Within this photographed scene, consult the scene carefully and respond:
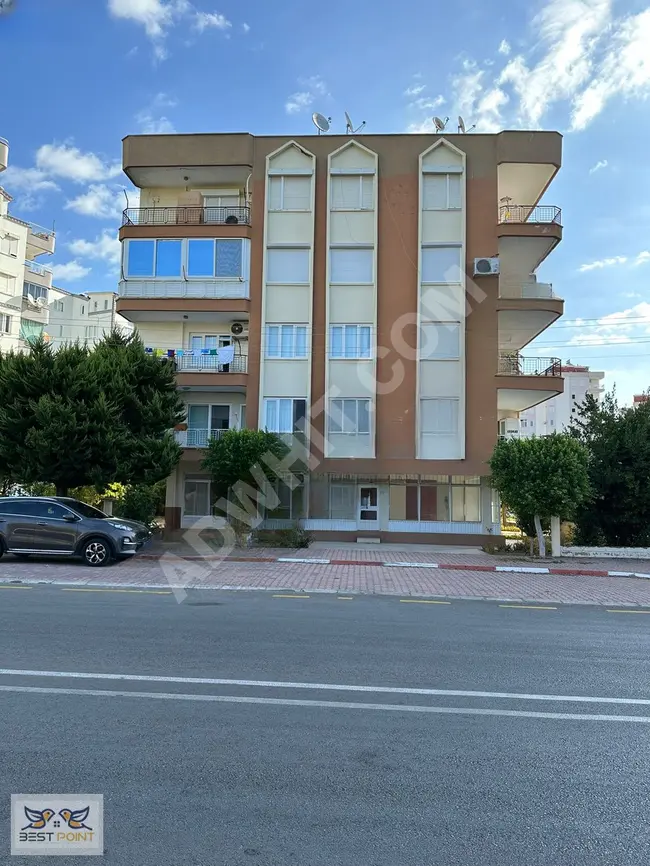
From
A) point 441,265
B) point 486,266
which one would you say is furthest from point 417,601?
point 441,265

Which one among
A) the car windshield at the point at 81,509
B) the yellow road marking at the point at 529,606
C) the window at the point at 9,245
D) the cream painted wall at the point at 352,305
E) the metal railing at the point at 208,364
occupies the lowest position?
the yellow road marking at the point at 529,606

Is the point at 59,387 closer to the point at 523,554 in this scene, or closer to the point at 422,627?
Result: the point at 422,627

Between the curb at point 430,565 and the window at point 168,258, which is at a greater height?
the window at point 168,258

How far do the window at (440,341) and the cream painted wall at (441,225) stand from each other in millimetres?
3451

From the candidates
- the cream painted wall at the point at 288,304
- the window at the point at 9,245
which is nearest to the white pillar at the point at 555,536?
→ the cream painted wall at the point at 288,304

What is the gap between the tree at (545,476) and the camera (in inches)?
680

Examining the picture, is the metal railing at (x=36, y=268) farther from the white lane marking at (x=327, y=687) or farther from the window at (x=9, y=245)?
the white lane marking at (x=327, y=687)

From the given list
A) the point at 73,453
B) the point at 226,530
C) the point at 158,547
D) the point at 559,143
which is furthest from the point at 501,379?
Answer: the point at 73,453

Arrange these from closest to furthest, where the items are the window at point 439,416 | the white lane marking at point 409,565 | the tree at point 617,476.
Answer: the white lane marking at point 409,565, the tree at point 617,476, the window at point 439,416

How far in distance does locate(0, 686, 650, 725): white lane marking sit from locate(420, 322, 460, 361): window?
62.5 ft

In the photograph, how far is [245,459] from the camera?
1995cm

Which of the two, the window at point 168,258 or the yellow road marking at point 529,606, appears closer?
the yellow road marking at point 529,606

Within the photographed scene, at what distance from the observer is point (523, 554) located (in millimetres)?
19547

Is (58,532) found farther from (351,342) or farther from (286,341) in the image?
(351,342)
